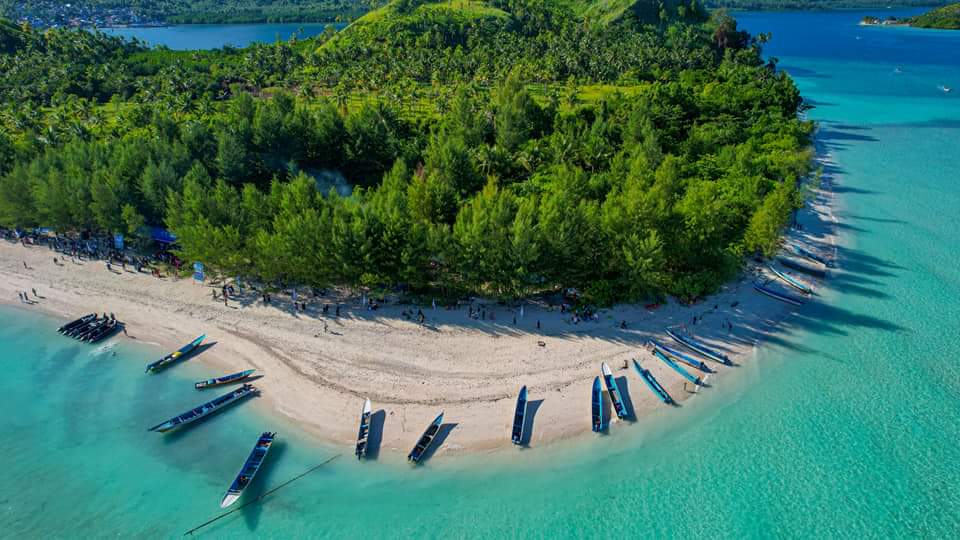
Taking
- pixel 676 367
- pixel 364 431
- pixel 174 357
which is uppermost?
pixel 676 367

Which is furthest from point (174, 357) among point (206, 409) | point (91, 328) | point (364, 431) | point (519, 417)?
point (519, 417)

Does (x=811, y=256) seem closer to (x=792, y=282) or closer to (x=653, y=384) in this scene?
(x=792, y=282)

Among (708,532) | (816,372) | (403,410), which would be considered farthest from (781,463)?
(403,410)

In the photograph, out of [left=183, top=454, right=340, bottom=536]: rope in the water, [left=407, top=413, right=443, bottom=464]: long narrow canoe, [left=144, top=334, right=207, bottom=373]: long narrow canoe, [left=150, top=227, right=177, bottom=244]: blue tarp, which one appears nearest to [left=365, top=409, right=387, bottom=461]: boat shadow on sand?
[left=183, top=454, right=340, bottom=536]: rope in the water

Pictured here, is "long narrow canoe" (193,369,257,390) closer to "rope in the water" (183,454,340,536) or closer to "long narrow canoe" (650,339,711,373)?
"rope in the water" (183,454,340,536)

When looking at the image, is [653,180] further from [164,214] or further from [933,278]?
[164,214]
